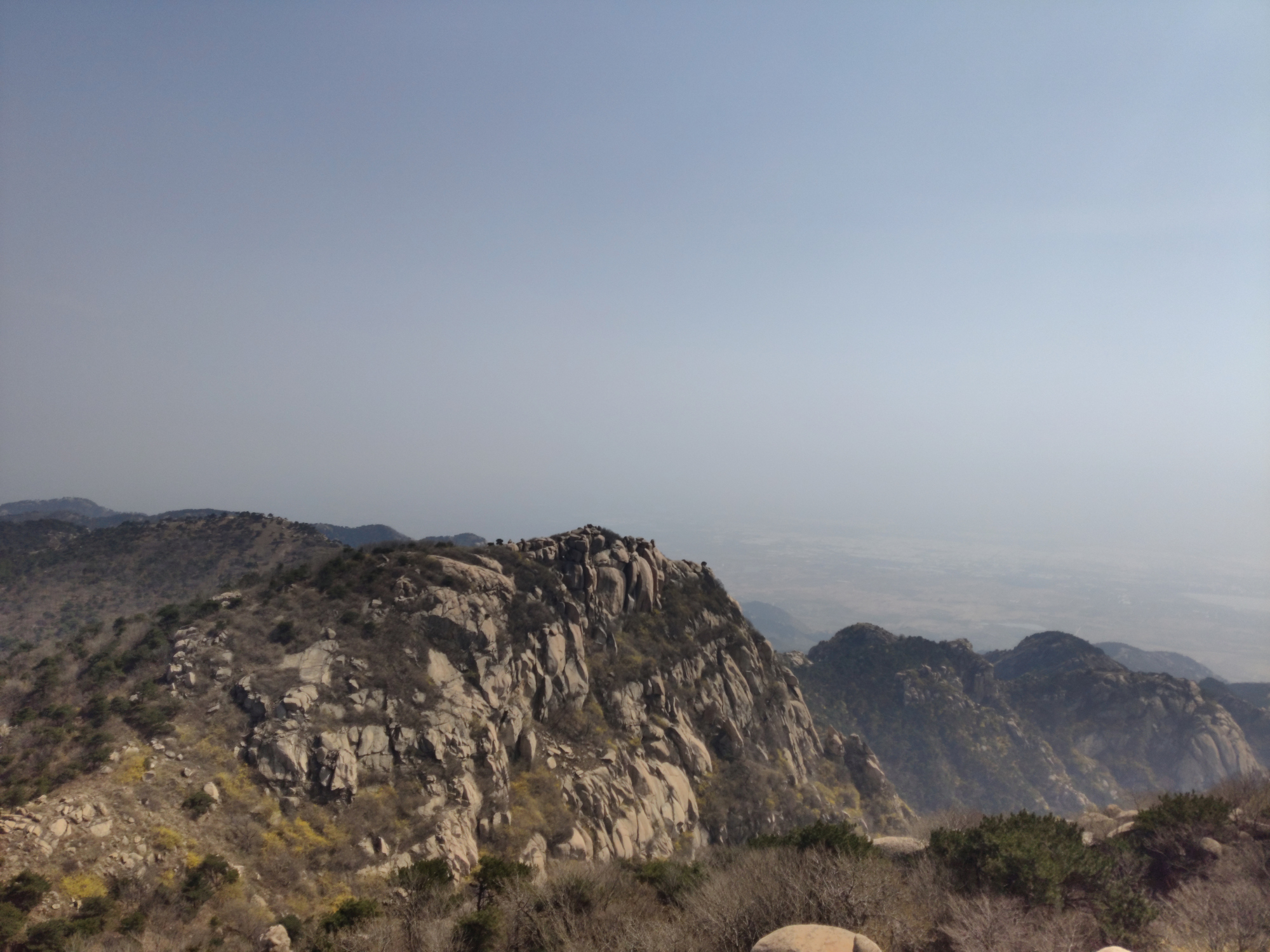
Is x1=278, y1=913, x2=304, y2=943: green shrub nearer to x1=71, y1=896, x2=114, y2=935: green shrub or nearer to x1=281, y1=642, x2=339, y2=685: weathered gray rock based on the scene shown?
x1=71, y1=896, x2=114, y2=935: green shrub

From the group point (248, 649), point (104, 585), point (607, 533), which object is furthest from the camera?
point (104, 585)

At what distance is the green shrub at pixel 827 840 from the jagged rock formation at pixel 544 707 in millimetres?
17022

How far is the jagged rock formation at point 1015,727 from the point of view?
10469 cm

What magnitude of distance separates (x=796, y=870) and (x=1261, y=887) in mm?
17712

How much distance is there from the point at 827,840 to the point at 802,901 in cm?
952

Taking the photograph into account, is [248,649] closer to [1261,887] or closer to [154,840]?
[154,840]

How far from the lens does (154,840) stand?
28047mm

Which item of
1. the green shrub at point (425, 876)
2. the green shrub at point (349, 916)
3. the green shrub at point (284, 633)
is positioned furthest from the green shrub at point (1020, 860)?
the green shrub at point (284, 633)

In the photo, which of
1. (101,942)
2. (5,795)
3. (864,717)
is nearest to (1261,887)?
(101,942)

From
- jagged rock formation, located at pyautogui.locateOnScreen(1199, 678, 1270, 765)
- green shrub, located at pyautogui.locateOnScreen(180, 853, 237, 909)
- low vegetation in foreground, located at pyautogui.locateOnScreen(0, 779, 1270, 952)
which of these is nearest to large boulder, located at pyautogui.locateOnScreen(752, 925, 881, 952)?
low vegetation in foreground, located at pyautogui.locateOnScreen(0, 779, 1270, 952)

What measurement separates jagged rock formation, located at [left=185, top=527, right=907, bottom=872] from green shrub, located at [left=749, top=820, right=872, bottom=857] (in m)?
17.0

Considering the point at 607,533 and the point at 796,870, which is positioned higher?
the point at 607,533

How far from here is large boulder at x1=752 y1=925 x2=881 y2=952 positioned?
1574 cm

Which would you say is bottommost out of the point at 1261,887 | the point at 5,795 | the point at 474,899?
the point at 474,899
